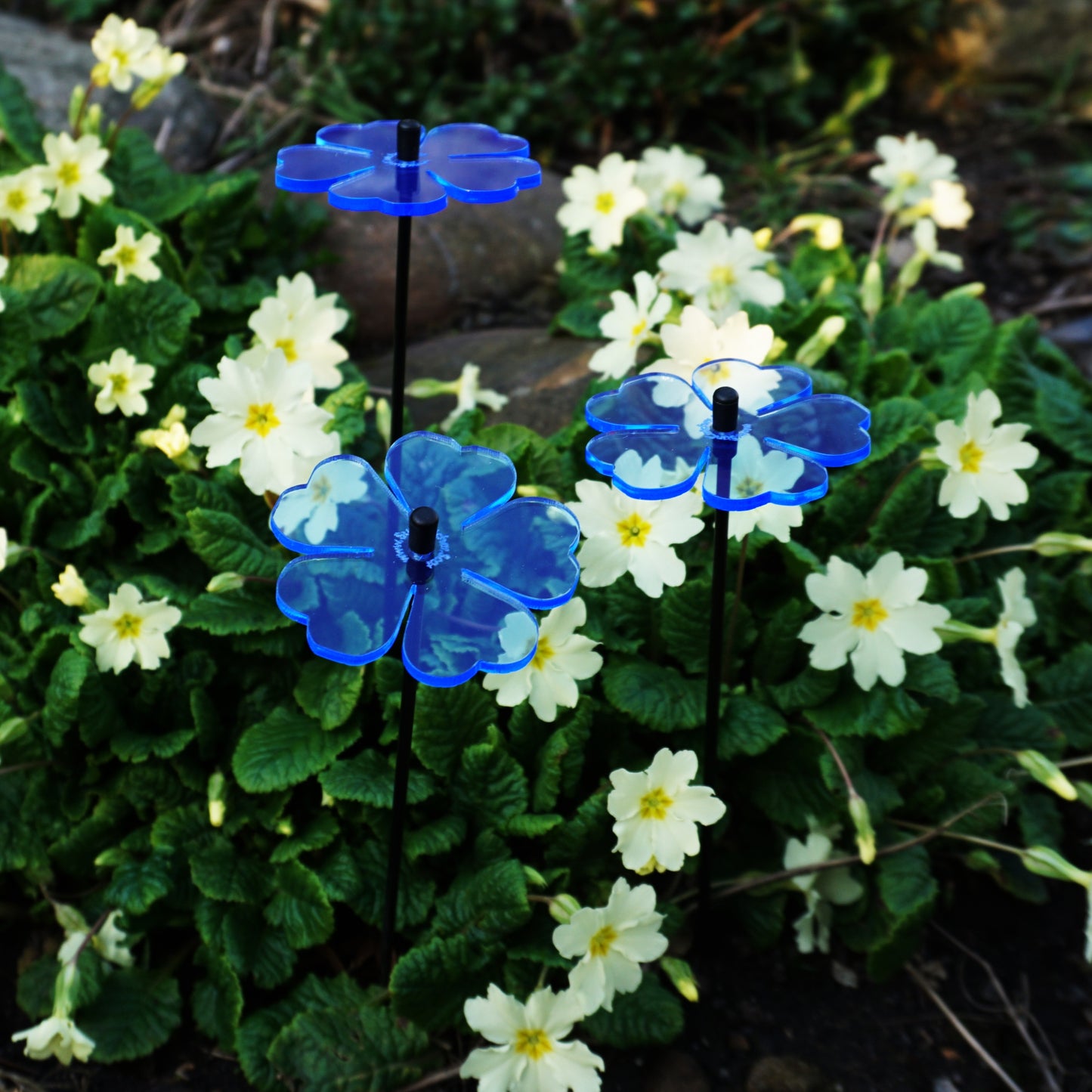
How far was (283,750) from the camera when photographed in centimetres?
232

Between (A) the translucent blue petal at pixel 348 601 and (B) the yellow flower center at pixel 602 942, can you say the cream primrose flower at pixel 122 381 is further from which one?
(B) the yellow flower center at pixel 602 942

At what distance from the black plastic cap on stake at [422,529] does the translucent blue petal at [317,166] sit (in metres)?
0.57

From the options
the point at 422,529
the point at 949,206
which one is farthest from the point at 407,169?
the point at 949,206

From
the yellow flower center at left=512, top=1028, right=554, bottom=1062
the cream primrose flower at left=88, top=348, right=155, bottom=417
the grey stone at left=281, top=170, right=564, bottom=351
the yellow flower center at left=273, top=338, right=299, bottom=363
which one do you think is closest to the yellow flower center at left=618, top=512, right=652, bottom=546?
the yellow flower center at left=512, top=1028, right=554, bottom=1062

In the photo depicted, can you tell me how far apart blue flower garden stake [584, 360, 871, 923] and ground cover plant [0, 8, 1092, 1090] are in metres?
0.03

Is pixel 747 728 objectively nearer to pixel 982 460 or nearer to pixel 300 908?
pixel 982 460

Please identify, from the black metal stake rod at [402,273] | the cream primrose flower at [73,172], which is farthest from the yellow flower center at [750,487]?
the cream primrose flower at [73,172]

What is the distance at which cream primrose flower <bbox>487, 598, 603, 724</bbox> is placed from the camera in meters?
2.02

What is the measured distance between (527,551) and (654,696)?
0.66m

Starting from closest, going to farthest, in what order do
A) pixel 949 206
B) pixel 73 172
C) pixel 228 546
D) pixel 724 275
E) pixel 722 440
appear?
pixel 722 440 → pixel 228 546 → pixel 724 275 → pixel 73 172 → pixel 949 206

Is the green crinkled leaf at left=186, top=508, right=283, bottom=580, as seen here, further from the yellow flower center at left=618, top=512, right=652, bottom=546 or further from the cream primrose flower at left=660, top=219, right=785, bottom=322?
the cream primrose flower at left=660, top=219, right=785, bottom=322

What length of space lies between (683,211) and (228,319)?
1248 millimetres

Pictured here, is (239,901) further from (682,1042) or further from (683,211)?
(683,211)

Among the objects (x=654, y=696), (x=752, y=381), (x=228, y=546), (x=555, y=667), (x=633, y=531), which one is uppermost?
(x=752, y=381)
